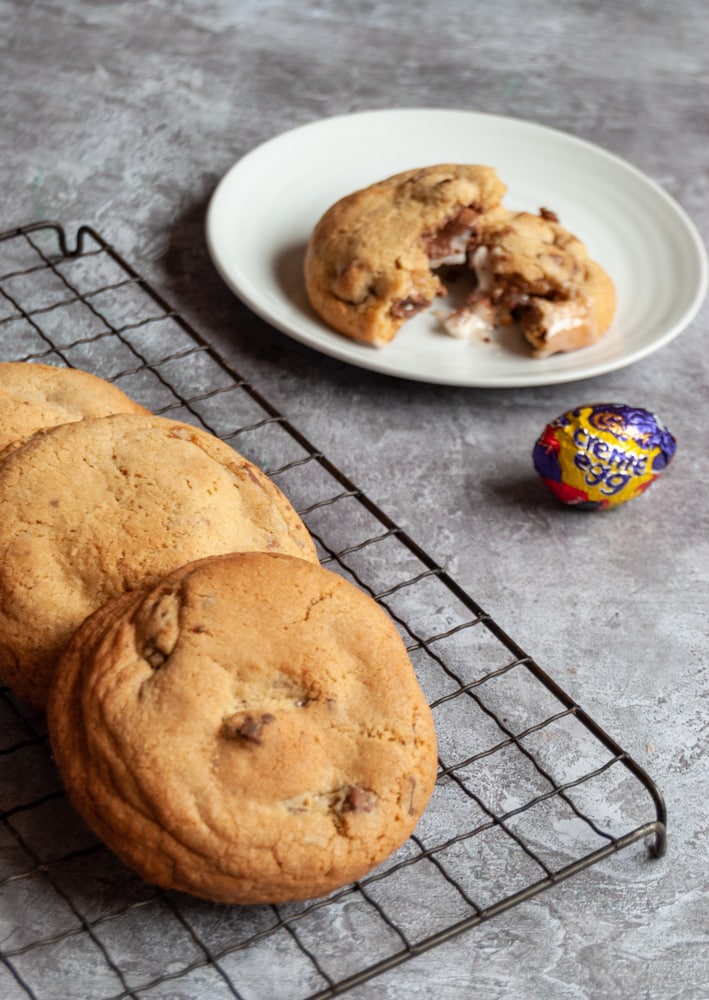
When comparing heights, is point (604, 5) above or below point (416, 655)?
above

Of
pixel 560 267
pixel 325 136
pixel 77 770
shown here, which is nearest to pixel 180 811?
pixel 77 770

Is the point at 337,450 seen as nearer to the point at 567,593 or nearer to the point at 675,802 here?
the point at 567,593

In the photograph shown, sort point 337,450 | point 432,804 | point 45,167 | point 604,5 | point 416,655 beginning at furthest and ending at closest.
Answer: point 604,5, point 45,167, point 337,450, point 416,655, point 432,804

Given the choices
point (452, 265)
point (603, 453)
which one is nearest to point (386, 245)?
point (452, 265)

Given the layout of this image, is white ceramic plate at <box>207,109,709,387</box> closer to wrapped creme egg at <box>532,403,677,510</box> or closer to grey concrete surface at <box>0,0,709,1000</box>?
grey concrete surface at <box>0,0,709,1000</box>

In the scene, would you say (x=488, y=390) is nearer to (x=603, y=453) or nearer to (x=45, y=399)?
(x=603, y=453)

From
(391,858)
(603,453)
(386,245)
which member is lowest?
(391,858)

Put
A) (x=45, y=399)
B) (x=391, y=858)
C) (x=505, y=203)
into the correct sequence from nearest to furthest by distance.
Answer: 1. (x=391, y=858)
2. (x=45, y=399)
3. (x=505, y=203)

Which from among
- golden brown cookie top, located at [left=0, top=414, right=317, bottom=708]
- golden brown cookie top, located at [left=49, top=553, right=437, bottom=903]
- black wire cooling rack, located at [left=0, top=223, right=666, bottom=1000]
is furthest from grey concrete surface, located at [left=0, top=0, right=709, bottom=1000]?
golden brown cookie top, located at [left=0, top=414, right=317, bottom=708]
